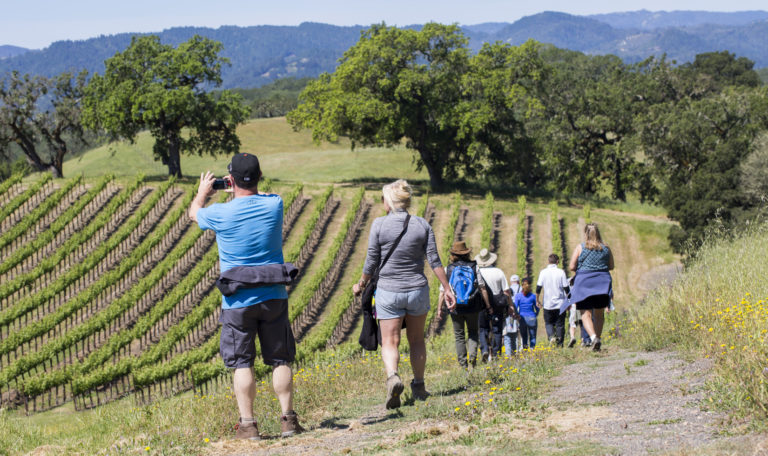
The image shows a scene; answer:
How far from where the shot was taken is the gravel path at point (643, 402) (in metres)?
4.40

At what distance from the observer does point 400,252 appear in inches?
253

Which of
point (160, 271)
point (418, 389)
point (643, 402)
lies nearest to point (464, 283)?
point (418, 389)

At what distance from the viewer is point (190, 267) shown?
990 inches

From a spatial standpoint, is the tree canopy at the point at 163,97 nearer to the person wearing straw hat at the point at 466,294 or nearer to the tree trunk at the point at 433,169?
the tree trunk at the point at 433,169

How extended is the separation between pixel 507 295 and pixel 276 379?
529 cm

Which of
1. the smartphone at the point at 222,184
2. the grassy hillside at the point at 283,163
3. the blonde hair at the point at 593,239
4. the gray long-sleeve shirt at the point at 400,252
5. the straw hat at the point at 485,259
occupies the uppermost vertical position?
the smartphone at the point at 222,184

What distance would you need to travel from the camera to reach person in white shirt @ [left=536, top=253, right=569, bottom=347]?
37.6ft

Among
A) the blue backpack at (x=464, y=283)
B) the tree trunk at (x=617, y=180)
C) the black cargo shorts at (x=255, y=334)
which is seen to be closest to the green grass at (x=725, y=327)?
the blue backpack at (x=464, y=283)

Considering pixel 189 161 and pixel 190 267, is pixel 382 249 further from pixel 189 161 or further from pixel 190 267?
pixel 189 161

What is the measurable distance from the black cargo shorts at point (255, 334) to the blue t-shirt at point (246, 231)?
A: 7 centimetres

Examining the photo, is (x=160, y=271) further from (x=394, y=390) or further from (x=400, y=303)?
(x=394, y=390)

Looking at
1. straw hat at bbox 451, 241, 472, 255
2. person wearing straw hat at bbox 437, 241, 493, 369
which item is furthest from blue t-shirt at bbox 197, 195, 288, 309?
straw hat at bbox 451, 241, 472, 255

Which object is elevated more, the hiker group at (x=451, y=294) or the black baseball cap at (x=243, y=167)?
the black baseball cap at (x=243, y=167)

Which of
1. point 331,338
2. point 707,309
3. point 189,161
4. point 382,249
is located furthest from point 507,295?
point 189,161
